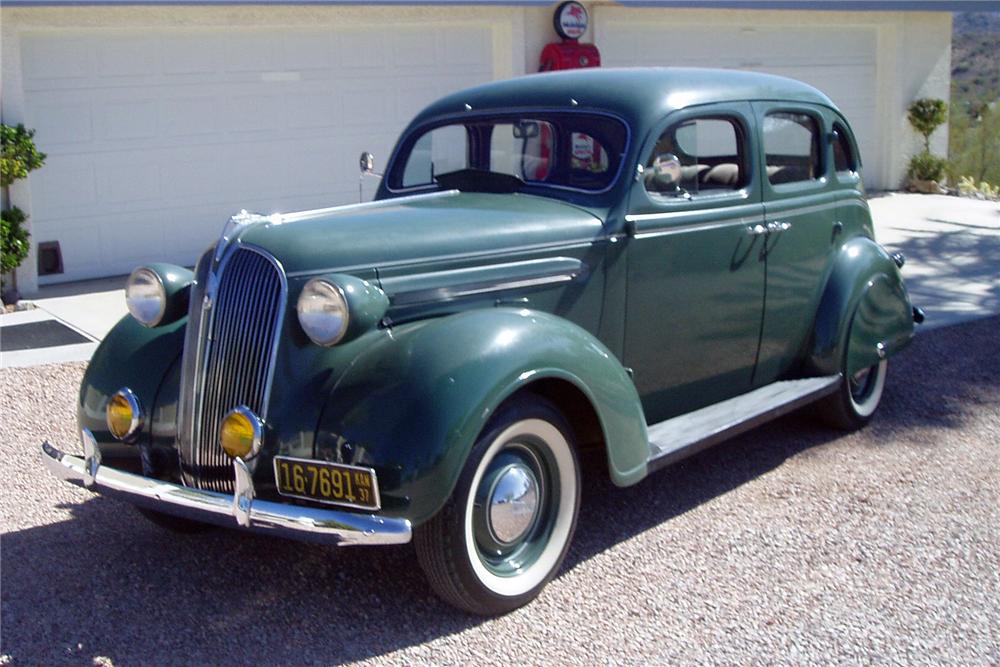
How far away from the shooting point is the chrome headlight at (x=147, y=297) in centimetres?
437

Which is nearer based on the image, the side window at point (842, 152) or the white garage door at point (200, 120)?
the side window at point (842, 152)

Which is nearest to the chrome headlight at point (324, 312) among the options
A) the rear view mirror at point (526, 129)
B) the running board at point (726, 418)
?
the running board at point (726, 418)

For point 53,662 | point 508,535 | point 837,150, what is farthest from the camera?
point 837,150

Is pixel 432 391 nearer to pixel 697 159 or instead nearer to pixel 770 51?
pixel 697 159

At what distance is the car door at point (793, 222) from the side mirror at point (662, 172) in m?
0.67

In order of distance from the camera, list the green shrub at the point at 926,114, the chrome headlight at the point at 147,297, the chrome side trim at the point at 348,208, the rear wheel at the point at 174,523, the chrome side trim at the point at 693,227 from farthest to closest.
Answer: the green shrub at the point at 926,114, the chrome side trim at the point at 693,227, the rear wheel at the point at 174,523, the chrome headlight at the point at 147,297, the chrome side trim at the point at 348,208

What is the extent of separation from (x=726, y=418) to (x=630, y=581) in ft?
3.42

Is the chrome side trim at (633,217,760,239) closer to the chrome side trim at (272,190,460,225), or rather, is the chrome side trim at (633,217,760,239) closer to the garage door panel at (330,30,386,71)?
the chrome side trim at (272,190,460,225)

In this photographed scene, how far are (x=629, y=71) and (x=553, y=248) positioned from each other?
1182 millimetres

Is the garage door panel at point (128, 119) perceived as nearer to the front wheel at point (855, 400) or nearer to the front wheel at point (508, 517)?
the front wheel at point (855, 400)

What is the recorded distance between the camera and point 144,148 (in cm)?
972

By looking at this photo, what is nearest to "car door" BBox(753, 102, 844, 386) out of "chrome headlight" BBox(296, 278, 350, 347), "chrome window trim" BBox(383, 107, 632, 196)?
"chrome window trim" BBox(383, 107, 632, 196)

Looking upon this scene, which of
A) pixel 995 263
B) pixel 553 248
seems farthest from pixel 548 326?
pixel 995 263

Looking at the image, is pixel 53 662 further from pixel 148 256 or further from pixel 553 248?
pixel 148 256
